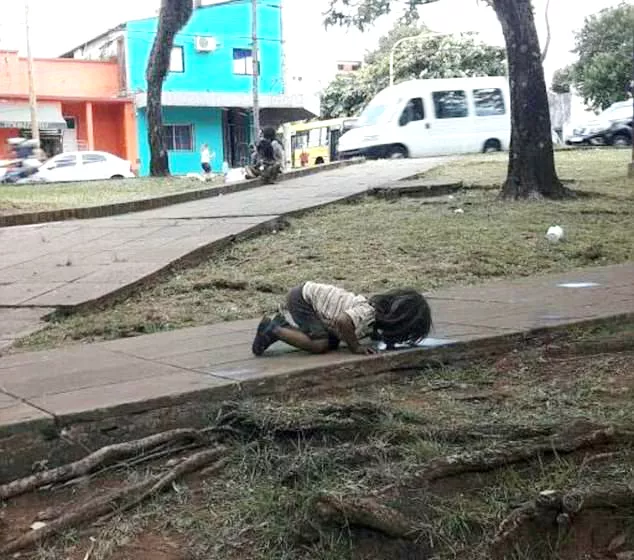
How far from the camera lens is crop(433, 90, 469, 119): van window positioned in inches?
1014

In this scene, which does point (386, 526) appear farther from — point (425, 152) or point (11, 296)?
point (425, 152)

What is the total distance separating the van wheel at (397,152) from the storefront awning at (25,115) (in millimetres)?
15681

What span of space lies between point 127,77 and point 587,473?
118 ft

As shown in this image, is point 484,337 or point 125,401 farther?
point 484,337

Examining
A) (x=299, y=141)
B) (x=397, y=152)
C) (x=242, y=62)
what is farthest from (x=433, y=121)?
(x=242, y=62)

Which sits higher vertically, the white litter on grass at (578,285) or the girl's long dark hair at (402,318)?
the girl's long dark hair at (402,318)

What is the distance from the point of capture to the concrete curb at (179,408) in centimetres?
362

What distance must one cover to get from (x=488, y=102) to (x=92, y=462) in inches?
956

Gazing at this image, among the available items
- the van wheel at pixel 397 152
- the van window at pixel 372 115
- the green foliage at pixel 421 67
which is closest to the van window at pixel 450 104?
the van wheel at pixel 397 152

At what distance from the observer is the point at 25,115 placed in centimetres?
3484

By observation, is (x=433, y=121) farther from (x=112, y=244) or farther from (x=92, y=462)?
(x=92, y=462)

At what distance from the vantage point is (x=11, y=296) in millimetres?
7422

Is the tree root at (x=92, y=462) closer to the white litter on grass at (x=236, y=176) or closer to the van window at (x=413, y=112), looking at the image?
the white litter on grass at (x=236, y=176)

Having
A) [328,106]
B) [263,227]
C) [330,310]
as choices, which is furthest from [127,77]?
[330,310]
